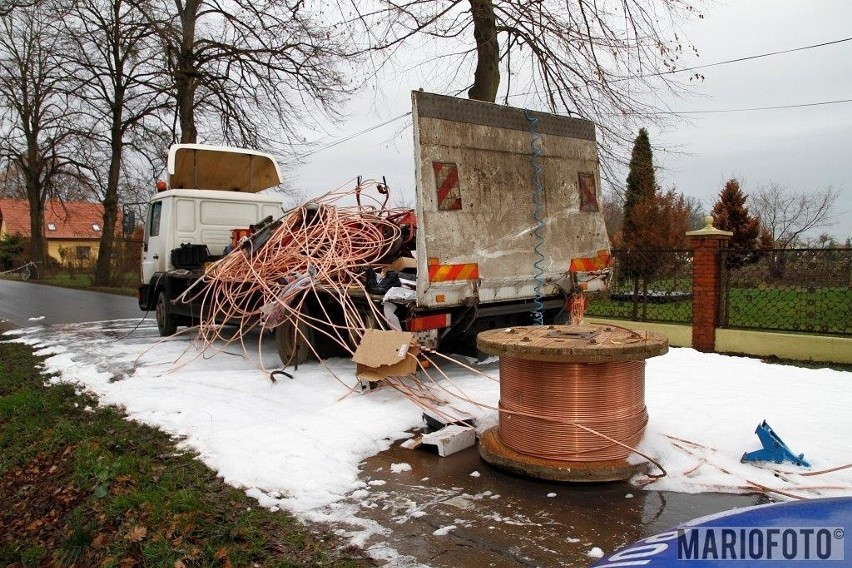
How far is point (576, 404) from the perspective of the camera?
4391mm

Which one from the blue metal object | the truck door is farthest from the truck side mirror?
the blue metal object

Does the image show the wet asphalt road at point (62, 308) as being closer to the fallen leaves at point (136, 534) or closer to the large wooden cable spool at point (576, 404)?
the fallen leaves at point (136, 534)

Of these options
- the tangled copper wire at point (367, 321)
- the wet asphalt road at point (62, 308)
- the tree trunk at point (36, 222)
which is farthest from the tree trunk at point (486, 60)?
the tree trunk at point (36, 222)

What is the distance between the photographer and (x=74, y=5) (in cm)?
1877

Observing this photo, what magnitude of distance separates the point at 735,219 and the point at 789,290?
16180 millimetres

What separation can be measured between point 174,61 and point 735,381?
20.2 m

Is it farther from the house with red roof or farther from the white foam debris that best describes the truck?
the house with red roof

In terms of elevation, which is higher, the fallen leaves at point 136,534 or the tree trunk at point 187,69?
the tree trunk at point 187,69

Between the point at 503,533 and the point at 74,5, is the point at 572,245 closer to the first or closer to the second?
the point at 503,533

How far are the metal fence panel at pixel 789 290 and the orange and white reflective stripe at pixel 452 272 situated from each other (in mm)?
5686

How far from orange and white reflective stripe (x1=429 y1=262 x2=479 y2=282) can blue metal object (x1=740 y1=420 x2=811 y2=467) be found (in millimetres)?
2907

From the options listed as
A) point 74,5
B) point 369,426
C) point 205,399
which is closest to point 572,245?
point 369,426

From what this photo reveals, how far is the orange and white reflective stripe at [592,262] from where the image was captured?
7664mm

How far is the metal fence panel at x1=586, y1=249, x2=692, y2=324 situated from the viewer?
1123 centimetres
